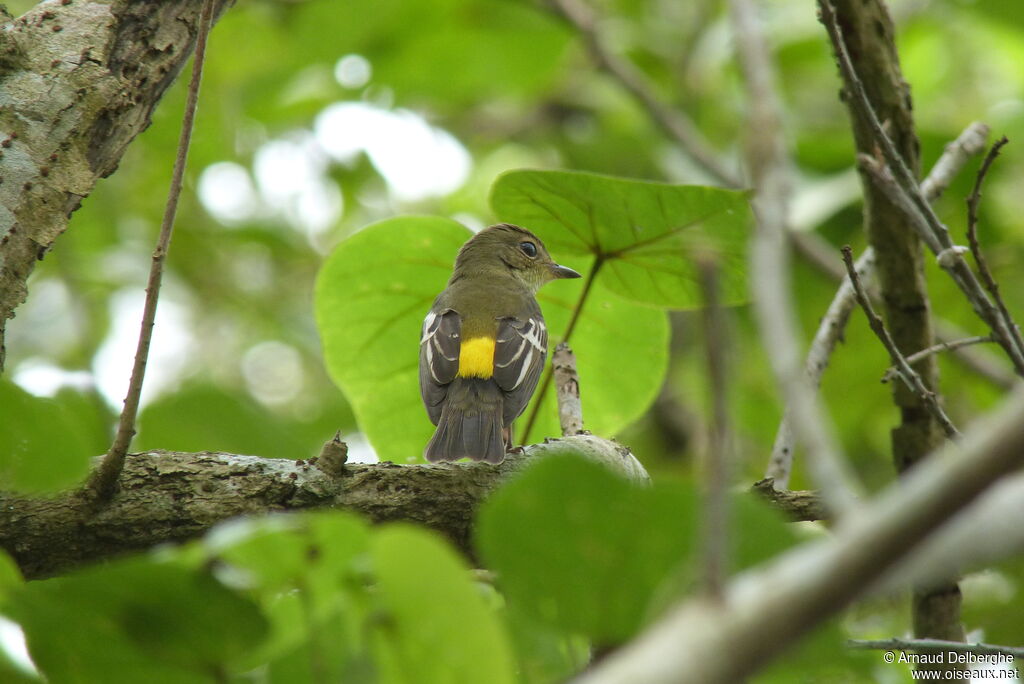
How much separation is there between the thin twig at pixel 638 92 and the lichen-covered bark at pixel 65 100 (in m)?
3.92

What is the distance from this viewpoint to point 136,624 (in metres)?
1.43

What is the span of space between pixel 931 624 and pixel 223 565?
259 cm

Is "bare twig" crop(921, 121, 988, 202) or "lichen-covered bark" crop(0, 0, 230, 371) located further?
"bare twig" crop(921, 121, 988, 202)

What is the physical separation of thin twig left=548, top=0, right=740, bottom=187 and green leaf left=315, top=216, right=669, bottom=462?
2334mm

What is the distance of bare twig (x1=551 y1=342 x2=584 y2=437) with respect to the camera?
321 centimetres

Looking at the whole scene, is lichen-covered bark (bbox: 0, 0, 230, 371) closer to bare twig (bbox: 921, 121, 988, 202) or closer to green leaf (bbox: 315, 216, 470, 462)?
green leaf (bbox: 315, 216, 470, 462)

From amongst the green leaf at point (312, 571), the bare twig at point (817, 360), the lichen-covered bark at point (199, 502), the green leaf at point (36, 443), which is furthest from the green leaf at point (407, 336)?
the green leaf at point (312, 571)

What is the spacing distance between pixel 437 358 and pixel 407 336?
0.16 metres

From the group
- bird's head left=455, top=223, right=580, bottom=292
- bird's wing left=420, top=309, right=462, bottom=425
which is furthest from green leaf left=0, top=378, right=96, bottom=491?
bird's head left=455, top=223, right=580, bottom=292

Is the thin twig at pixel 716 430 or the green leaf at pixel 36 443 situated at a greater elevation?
the green leaf at pixel 36 443

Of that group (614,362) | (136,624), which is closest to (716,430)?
(136,624)

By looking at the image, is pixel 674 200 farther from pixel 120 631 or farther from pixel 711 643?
pixel 711 643

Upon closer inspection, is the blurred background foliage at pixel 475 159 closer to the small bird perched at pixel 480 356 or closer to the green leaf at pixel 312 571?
the small bird perched at pixel 480 356

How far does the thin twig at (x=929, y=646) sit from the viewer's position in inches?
88.2
